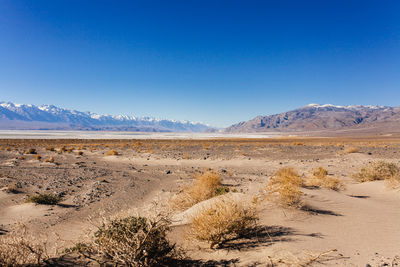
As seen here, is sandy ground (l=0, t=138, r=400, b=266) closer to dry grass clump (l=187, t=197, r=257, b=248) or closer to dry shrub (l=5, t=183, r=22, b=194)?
dry grass clump (l=187, t=197, r=257, b=248)

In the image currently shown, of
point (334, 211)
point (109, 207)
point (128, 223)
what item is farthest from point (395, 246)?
point (109, 207)

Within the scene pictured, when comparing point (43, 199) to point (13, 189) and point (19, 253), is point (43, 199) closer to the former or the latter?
Result: point (13, 189)

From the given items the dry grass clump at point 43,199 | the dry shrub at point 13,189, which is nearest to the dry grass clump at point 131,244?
the dry grass clump at point 43,199

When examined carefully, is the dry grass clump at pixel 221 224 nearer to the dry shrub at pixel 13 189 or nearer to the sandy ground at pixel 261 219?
the sandy ground at pixel 261 219

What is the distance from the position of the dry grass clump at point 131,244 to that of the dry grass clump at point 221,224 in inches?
32.5

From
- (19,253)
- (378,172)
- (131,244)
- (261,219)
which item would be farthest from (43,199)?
(378,172)

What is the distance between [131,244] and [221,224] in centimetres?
178

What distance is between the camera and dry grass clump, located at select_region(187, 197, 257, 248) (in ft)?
14.4

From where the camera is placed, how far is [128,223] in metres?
3.69

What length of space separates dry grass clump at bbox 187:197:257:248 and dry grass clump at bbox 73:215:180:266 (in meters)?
0.82

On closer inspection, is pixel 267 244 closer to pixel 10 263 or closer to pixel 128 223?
pixel 128 223

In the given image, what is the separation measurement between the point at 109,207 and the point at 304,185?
794 cm

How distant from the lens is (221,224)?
174 inches

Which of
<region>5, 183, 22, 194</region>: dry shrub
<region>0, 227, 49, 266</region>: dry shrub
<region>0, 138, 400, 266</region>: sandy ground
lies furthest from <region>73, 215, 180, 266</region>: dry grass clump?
<region>5, 183, 22, 194</region>: dry shrub
